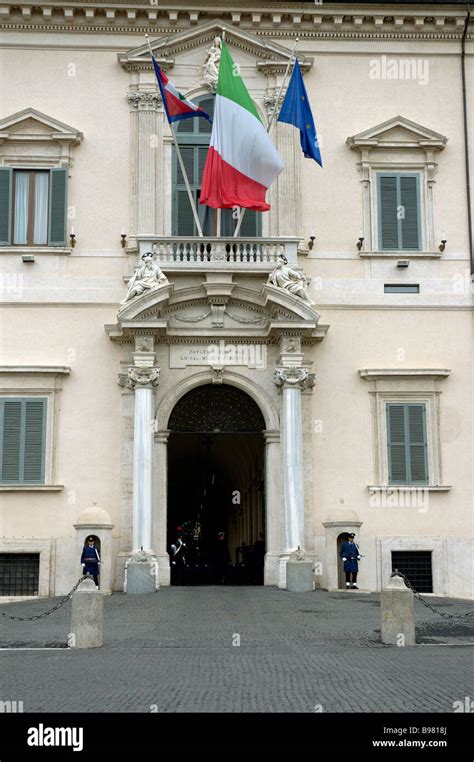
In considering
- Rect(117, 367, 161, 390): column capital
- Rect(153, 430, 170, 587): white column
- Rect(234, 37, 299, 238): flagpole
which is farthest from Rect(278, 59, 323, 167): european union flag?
Rect(153, 430, 170, 587): white column

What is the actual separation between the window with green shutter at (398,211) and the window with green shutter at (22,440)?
8.97m

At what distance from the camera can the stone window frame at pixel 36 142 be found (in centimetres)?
2530

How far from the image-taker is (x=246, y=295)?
966 inches

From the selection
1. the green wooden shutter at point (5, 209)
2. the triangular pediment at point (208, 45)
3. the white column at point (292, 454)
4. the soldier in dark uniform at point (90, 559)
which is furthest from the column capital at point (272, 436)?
the triangular pediment at point (208, 45)

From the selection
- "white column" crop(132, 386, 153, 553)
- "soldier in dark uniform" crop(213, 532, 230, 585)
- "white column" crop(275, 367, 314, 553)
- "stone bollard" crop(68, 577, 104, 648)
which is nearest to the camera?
"stone bollard" crop(68, 577, 104, 648)

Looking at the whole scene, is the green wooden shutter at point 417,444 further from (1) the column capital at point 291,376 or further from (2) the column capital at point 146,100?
(2) the column capital at point 146,100

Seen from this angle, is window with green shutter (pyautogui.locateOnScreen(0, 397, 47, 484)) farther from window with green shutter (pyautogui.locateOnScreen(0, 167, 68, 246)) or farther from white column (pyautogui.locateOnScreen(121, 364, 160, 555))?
window with green shutter (pyautogui.locateOnScreen(0, 167, 68, 246))

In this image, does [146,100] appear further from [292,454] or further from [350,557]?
[350,557]

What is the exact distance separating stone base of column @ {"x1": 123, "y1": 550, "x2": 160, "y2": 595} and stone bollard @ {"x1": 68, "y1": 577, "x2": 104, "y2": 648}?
7.96 m

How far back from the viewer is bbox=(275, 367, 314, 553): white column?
2339cm

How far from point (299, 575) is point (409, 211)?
9.13 metres
